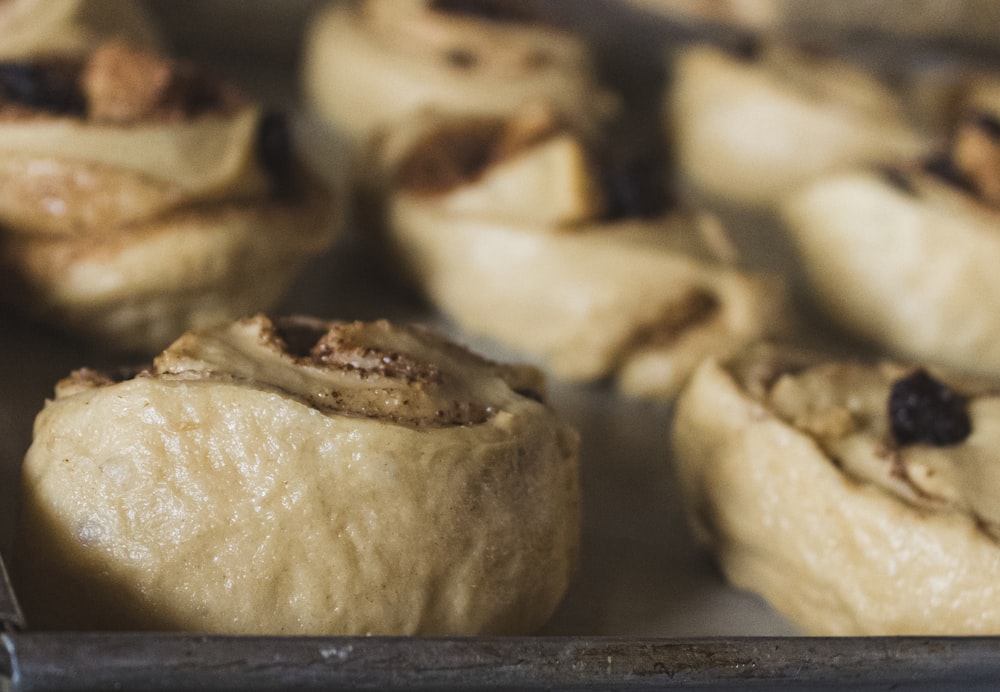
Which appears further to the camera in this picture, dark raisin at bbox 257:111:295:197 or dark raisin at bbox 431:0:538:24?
dark raisin at bbox 431:0:538:24

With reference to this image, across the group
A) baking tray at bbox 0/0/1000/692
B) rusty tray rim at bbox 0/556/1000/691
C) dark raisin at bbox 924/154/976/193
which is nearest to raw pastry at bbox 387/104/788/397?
baking tray at bbox 0/0/1000/692

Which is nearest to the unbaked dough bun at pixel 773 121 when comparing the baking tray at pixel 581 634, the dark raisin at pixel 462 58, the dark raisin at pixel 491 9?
the baking tray at pixel 581 634

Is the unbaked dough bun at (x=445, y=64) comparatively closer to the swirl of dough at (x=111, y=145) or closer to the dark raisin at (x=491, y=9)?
the dark raisin at (x=491, y=9)

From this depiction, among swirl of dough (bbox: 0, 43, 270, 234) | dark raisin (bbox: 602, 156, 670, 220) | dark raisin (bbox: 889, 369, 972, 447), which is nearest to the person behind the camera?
dark raisin (bbox: 889, 369, 972, 447)

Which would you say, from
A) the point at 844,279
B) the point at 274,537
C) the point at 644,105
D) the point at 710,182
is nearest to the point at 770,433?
the point at 274,537

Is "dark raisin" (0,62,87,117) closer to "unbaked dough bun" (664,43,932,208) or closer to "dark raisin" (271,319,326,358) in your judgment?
"dark raisin" (271,319,326,358)

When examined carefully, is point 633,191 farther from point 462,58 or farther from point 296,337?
point 296,337

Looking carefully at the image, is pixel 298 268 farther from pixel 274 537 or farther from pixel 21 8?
pixel 274 537

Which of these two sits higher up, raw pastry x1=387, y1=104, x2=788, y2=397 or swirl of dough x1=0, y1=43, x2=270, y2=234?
swirl of dough x1=0, y1=43, x2=270, y2=234
